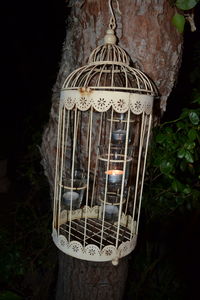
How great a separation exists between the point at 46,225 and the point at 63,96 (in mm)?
1302

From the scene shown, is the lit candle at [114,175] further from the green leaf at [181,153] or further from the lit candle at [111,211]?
the green leaf at [181,153]

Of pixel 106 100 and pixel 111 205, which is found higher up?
pixel 106 100

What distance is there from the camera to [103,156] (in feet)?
3.09

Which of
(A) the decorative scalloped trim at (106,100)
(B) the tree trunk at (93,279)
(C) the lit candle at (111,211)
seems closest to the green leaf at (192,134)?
(A) the decorative scalloped trim at (106,100)

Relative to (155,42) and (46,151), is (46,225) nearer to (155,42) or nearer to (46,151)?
(46,151)

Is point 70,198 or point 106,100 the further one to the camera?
point 70,198

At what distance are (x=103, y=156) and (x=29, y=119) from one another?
1.31m

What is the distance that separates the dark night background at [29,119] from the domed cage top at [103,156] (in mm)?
792

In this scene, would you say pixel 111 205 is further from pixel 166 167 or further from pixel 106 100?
pixel 106 100

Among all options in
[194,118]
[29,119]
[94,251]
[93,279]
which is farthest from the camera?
[29,119]

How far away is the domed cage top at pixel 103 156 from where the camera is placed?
2.39ft

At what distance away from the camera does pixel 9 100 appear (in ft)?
11.3

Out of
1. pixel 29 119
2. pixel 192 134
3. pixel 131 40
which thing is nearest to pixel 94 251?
pixel 192 134

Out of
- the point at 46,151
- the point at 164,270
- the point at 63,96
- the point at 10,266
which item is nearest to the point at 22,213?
the point at 10,266
